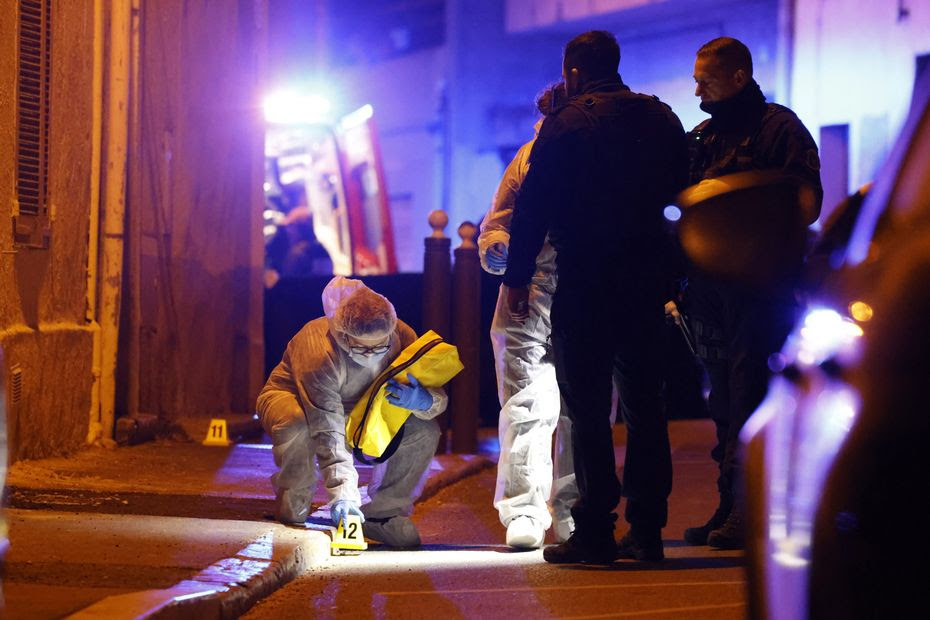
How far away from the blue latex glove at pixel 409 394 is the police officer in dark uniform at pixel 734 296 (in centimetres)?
123

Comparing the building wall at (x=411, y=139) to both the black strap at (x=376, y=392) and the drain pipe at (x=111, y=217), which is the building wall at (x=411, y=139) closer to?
the drain pipe at (x=111, y=217)

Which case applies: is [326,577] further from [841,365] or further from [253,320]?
[253,320]

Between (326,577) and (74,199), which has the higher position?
(74,199)

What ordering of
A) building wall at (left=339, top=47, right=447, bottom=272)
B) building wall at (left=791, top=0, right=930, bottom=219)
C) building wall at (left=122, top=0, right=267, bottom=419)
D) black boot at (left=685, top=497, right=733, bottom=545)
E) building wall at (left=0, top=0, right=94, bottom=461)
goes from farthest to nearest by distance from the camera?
building wall at (left=339, top=47, right=447, bottom=272), building wall at (left=791, top=0, right=930, bottom=219), building wall at (left=122, top=0, right=267, bottom=419), building wall at (left=0, top=0, right=94, bottom=461), black boot at (left=685, top=497, right=733, bottom=545)

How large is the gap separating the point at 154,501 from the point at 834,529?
413 centimetres

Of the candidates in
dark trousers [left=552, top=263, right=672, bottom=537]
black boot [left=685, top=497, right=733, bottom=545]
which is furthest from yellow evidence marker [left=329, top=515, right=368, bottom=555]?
black boot [left=685, top=497, right=733, bottom=545]

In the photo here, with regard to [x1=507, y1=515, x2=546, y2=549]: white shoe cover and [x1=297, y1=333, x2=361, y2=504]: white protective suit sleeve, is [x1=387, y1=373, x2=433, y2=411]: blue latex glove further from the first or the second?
[x1=507, y1=515, x2=546, y2=549]: white shoe cover

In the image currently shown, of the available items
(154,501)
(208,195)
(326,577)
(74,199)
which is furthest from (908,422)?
(208,195)

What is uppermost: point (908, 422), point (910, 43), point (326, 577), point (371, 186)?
point (910, 43)

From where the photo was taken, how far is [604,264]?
4.86 metres

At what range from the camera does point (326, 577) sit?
15.9 feet

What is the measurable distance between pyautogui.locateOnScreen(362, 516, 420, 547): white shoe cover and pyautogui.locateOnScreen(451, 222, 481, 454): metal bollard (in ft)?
8.69

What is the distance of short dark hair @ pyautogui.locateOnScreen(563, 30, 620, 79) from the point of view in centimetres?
499

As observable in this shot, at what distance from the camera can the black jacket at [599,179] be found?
4.86m
